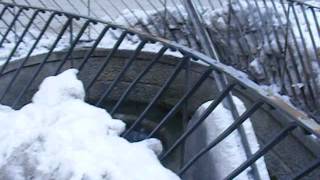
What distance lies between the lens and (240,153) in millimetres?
1957

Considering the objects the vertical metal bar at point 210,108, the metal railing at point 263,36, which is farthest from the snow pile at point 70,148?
the metal railing at point 263,36

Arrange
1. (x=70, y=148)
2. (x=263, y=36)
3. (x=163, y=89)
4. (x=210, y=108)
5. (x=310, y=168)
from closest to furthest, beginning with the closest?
1. (x=310, y=168)
2. (x=70, y=148)
3. (x=210, y=108)
4. (x=163, y=89)
5. (x=263, y=36)

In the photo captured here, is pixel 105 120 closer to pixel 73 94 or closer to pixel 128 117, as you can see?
pixel 73 94

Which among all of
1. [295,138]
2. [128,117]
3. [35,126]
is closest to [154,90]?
[128,117]

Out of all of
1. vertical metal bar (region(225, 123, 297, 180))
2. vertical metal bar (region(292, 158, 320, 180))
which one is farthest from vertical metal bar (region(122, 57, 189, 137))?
vertical metal bar (region(292, 158, 320, 180))

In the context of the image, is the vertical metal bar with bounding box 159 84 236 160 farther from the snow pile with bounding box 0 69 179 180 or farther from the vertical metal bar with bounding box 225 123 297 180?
the vertical metal bar with bounding box 225 123 297 180

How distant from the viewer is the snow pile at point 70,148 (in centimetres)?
155

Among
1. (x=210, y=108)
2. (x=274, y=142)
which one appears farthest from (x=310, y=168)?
(x=210, y=108)

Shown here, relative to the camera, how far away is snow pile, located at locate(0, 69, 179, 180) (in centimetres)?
155

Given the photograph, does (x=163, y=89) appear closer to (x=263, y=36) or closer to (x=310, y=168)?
(x=310, y=168)

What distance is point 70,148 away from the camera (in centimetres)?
162

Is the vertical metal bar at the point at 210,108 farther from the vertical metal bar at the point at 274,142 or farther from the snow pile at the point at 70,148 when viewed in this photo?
the vertical metal bar at the point at 274,142

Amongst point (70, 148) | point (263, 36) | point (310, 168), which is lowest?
point (263, 36)

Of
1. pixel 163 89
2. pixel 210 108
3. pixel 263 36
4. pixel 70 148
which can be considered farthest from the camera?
pixel 263 36
